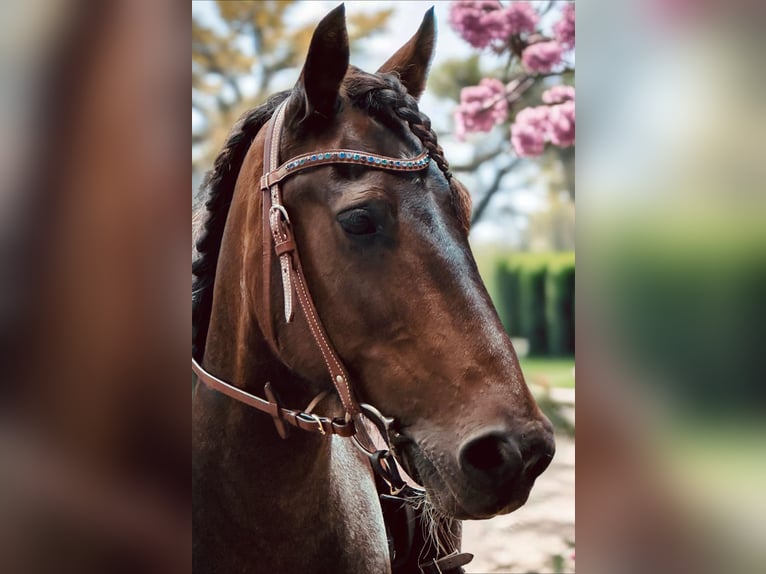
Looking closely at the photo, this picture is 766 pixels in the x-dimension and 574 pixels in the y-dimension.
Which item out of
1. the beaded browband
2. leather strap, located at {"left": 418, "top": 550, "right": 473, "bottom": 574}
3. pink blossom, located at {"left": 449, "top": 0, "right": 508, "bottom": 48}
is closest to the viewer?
the beaded browband

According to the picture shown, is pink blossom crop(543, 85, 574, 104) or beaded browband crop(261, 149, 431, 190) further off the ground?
pink blossom crop(543, 85, 574, 104)

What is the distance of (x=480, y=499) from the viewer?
2.38ft

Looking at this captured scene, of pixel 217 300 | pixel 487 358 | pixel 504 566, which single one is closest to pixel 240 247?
pixel 217 300

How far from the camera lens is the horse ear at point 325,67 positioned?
0.79 m

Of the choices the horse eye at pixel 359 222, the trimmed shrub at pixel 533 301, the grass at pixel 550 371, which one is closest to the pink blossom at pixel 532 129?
the trimmed shrub at pixel 533 301

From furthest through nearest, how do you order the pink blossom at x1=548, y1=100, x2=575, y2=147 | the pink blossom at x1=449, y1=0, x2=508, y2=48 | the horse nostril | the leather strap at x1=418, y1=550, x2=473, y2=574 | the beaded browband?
the pink blossom at x1=548, y1=100, x2=575, y2=147 → the pink blossom at x1=449, y1=0, x2=508, y2=48 → the leather strap at x1=418, y1=550, x2=473, y2=574 → the beaded browband → the horse nostril

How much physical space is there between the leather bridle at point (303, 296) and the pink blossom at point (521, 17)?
2.55 ft

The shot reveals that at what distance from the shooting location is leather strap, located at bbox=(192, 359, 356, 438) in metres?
0.82

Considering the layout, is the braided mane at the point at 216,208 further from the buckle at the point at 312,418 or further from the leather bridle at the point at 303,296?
the buckle at the point at 312,418

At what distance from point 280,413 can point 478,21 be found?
99 centimetres

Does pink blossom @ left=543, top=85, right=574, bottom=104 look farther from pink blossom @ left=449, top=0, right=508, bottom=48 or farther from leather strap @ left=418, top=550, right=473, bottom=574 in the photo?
leather strap @ left=418, top=550, right=473, bottom=574

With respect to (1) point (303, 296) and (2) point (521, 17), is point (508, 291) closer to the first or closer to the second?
(2) point (521, 17)

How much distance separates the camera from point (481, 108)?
4.91 feet

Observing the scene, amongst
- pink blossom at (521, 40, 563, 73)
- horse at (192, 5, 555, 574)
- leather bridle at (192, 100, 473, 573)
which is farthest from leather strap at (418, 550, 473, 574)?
pink blossom at (521, 40, 563, 73)
